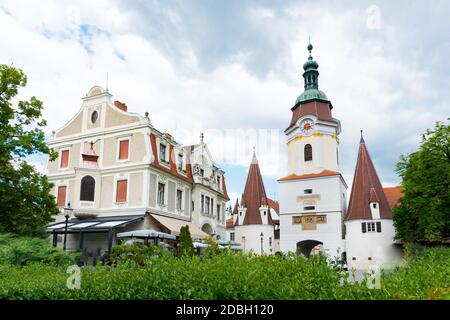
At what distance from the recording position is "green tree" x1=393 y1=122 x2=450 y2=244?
80.4ft

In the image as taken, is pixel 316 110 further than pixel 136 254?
Yes

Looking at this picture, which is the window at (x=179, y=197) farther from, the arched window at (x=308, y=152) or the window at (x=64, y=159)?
the arched window at (x=308, y=152)

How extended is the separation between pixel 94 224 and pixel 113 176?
4.13 metres

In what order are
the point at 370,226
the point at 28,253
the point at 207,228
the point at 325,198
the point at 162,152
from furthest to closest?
the point at 325,198 < the point at 207,228 < the point at 370,226 < the point at 162,152 < the point at 28,253

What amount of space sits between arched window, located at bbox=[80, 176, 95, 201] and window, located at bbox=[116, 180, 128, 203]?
1.88 metres

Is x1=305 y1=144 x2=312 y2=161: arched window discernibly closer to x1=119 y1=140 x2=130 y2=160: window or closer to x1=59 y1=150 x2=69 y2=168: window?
x1=119 y1=140 x2=130 y2=160: window

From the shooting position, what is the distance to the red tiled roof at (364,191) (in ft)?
109

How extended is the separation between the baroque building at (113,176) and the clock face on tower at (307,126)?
1462 centimetres

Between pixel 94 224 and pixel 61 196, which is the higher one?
pixel 61 196

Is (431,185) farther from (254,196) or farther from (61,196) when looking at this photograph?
(61,196)

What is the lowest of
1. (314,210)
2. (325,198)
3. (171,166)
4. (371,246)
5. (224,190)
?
(371,246)

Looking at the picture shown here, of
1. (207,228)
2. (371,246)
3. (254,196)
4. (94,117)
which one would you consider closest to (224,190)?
(254,196)

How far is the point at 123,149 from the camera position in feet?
88.3

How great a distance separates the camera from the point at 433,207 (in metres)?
24.4
